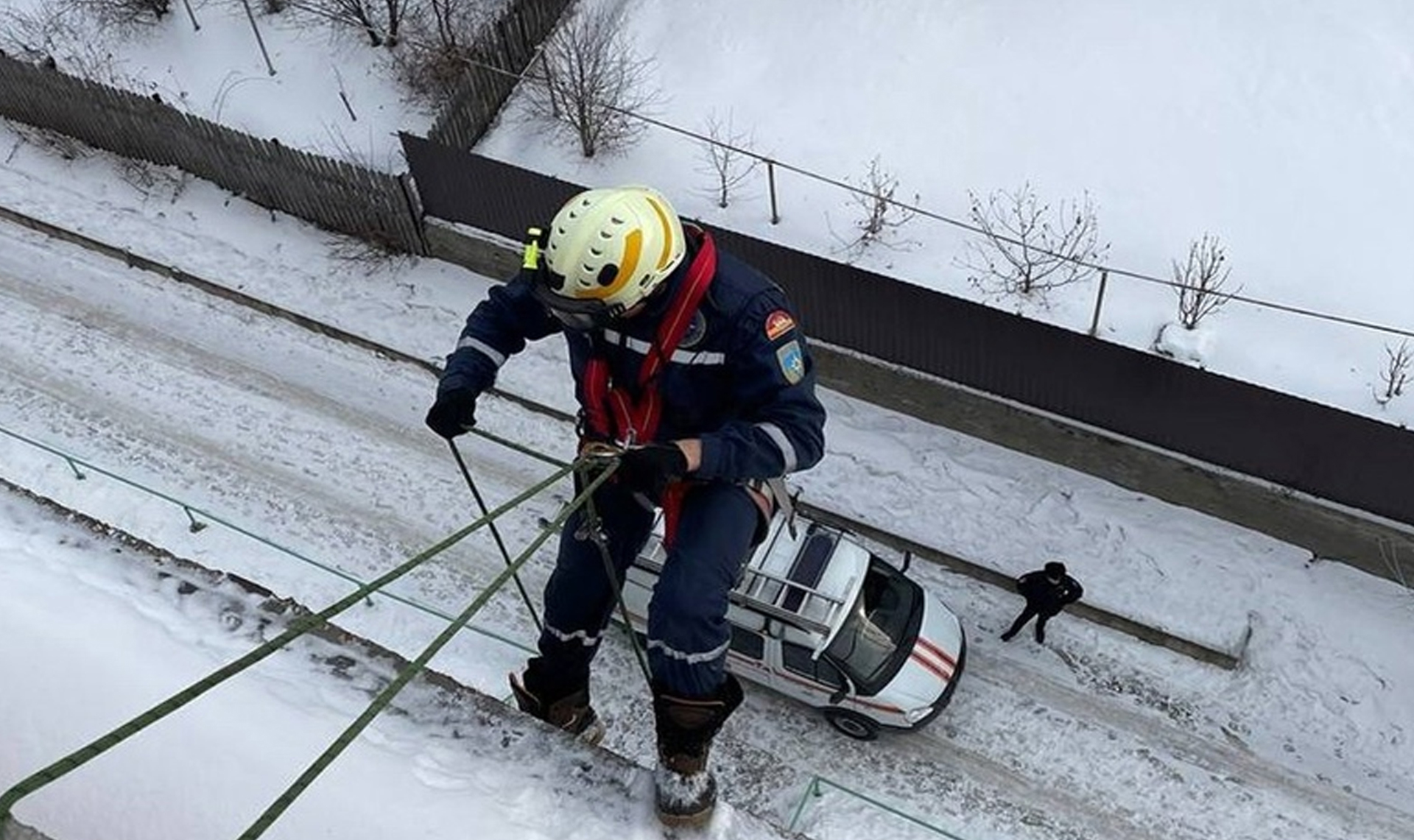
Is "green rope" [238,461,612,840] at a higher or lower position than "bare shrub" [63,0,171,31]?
lower

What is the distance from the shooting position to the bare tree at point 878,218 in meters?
13.2

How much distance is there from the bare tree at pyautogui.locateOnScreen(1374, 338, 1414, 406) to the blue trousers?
24.5ft

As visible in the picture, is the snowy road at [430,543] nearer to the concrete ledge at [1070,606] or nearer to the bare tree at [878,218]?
the concrete ledge at [1070,606]

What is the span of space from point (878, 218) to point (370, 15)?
22.2ft

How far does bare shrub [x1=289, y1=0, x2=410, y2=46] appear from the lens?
1555 cm

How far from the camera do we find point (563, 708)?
287 inches

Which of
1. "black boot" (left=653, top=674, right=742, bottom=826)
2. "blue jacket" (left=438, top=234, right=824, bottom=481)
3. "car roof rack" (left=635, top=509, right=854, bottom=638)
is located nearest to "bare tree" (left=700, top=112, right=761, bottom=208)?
"car roof rack" (left=635, top=509, right=854, bottom=638)

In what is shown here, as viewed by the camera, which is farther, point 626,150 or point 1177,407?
point 626,150

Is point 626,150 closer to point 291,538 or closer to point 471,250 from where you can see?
point 471,250

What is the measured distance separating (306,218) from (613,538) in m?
8.80

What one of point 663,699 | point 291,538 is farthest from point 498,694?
point 663,699

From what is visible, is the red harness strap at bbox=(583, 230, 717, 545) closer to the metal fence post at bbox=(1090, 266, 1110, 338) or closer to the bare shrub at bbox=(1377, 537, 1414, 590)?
the metal fence post at bbox=(1090, 266, 1110, 338)

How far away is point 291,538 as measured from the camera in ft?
40.8

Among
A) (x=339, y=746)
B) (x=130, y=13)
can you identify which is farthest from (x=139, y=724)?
(x=130, y=13)
